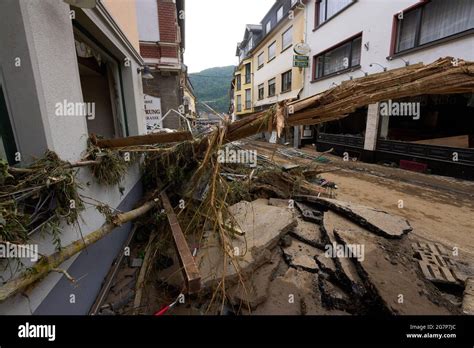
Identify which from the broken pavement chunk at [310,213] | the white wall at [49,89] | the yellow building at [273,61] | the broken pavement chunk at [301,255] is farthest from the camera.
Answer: the yellow building at [273,61]

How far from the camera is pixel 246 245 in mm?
3051

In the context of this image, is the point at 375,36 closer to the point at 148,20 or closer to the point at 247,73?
the point at 148,20

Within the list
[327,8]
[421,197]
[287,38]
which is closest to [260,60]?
[287,38]

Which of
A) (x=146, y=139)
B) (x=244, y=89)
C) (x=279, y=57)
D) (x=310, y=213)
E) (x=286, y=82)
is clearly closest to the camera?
(x=146, y=139)

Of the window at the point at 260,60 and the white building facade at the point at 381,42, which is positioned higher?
the window at the point at 260,60

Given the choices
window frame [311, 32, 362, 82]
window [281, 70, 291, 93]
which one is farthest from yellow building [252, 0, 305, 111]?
window frame [311, 32, 362, 82]

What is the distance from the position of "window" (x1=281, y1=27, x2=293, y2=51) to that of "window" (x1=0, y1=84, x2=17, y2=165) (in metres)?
17.7

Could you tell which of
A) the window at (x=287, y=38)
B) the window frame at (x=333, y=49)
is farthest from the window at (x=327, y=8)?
the window at (x=287, y=38)

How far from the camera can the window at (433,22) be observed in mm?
6605

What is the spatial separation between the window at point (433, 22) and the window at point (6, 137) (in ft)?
34.3

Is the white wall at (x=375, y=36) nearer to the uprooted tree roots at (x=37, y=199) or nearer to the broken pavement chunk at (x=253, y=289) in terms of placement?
the broken pavement chunk at (x=253, y=289)

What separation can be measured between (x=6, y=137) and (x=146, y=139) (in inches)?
48.1

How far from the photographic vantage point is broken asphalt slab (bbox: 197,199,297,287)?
2.85 meters
